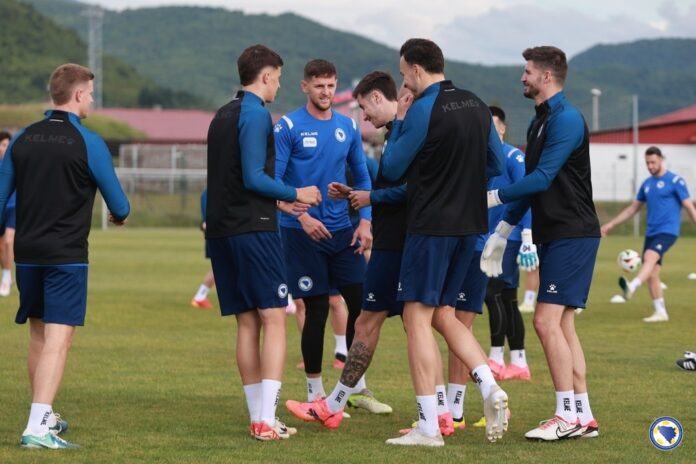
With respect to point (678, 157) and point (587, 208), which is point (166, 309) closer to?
point (587, 208)

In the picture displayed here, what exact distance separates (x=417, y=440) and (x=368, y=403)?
1583 mm

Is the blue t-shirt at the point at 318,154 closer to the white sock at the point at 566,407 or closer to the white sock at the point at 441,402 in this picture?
the white sock at the point at 441,402

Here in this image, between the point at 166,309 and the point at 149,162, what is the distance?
65702 millimetres

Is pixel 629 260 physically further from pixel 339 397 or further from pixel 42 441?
pixel 42 441

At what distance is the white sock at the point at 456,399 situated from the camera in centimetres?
857

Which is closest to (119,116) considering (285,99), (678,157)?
(678,157)

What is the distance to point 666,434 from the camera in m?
7.68

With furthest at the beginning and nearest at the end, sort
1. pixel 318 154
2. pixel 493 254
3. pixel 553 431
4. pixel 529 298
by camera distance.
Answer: pixel 529 298 < pixel 318 154 < pixel 493 254 < pixel 553 431

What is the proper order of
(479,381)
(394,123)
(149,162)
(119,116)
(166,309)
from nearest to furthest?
(479,381) → (394,123) → (166,309) → (149,162) → (119,116)

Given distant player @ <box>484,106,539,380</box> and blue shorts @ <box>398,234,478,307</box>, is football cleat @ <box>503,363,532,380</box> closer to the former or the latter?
distant player @ <box>484,106,539,380</box>

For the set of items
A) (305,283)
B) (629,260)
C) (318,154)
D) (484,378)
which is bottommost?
(484,378)

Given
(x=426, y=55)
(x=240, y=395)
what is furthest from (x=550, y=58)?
(x=240, y=395)

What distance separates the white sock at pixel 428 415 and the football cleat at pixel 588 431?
3.09ft

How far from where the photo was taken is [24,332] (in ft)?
47.7
